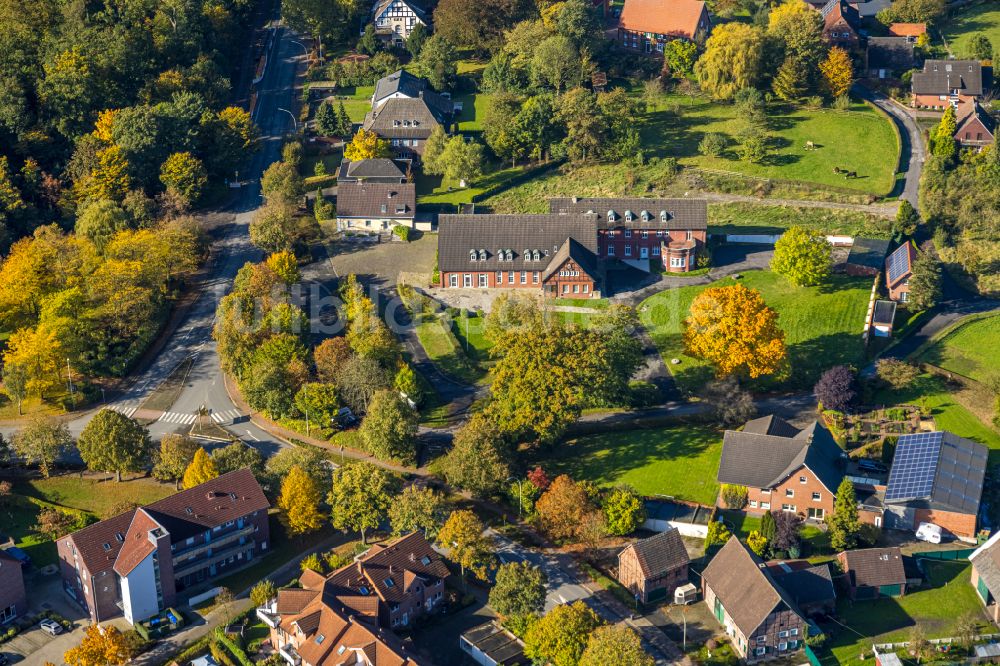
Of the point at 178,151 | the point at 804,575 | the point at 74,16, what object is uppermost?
the point at 74,16

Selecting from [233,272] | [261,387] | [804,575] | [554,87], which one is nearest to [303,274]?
[233,272]

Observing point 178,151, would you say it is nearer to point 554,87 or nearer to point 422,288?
point 422,288

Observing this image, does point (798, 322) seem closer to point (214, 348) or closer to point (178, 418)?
point (214, 348)

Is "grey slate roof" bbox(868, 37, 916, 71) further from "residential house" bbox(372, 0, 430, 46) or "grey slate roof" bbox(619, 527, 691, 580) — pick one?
"grey slate roof" bbox(619, 527, 691, 580)

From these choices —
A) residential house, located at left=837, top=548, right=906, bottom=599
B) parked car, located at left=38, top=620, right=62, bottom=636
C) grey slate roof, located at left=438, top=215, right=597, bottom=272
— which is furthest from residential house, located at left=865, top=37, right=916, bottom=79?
parked car, located at left=38, top=620, right=62, bottom=636

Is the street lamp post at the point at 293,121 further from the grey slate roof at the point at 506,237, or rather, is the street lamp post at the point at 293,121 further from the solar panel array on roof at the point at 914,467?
the solar panel array on roof at the point at 914,467
